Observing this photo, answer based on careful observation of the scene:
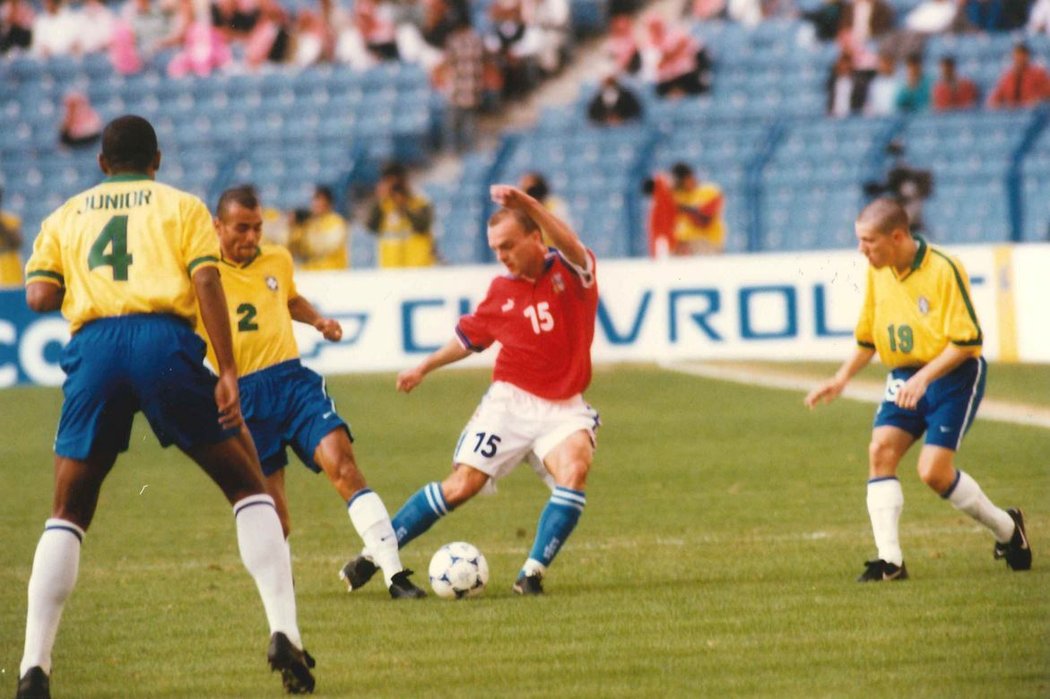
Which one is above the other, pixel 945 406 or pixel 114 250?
pixel 114 250

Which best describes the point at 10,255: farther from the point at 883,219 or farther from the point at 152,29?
the point at 883,219

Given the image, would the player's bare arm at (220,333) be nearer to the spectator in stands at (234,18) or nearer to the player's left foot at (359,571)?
the player's left foot at (359,571)

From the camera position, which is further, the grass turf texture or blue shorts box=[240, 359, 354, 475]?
blue shorts box=[240, 359, 354, 475]

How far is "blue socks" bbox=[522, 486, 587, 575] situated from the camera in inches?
319

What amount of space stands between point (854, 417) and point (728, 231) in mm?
7636

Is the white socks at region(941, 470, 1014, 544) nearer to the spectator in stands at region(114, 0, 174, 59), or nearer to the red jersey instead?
the red jersey

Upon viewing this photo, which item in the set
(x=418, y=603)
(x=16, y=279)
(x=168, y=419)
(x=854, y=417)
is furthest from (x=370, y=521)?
(x=16, y=279)

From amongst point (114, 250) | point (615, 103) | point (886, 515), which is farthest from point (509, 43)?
point (114, 250)

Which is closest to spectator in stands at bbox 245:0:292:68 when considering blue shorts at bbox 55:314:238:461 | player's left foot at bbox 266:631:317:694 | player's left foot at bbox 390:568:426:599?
player's left foot at bbox 390:568:426:599

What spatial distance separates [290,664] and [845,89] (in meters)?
20.0

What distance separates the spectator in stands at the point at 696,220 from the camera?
22.3 meters

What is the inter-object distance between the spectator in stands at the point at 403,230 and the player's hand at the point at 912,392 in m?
14.3

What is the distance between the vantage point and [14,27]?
1049 inches

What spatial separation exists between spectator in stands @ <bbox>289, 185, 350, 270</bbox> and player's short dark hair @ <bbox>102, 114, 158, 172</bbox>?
608 inches
